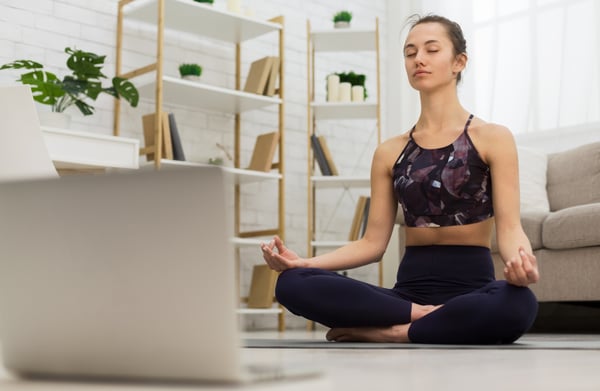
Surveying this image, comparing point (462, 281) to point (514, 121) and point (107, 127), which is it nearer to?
point (107, 127)

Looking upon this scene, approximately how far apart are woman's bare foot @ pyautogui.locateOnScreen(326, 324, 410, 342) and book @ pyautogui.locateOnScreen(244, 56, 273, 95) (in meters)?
2.41

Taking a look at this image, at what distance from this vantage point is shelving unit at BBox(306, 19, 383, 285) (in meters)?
4.72

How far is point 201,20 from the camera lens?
14.0ft

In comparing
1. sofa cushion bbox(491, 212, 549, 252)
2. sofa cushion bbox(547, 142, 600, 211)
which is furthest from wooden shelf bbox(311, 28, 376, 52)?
sofa cushion bbox(491, 212, 549, 252)

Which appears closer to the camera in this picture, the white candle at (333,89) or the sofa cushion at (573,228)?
the sofa cushion at (573,228)

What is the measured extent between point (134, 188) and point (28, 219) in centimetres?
13

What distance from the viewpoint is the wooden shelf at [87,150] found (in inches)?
120

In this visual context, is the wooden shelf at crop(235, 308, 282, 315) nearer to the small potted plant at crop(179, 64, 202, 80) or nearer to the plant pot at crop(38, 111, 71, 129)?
the small potted plant at crop(179, 64, 202, 80)

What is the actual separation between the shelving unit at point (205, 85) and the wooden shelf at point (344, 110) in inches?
14.2

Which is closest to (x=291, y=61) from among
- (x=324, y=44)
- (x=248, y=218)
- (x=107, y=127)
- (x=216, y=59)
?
(x=324, y=44)

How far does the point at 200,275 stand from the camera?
644 millimetres

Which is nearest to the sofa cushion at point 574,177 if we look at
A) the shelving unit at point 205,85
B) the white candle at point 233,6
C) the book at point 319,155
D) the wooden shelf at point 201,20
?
the book at point 319,155

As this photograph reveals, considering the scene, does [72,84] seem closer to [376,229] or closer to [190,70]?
[190,70]

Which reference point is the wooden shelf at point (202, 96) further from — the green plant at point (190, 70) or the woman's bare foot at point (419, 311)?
the woman's bare foot at point (419, 311)
